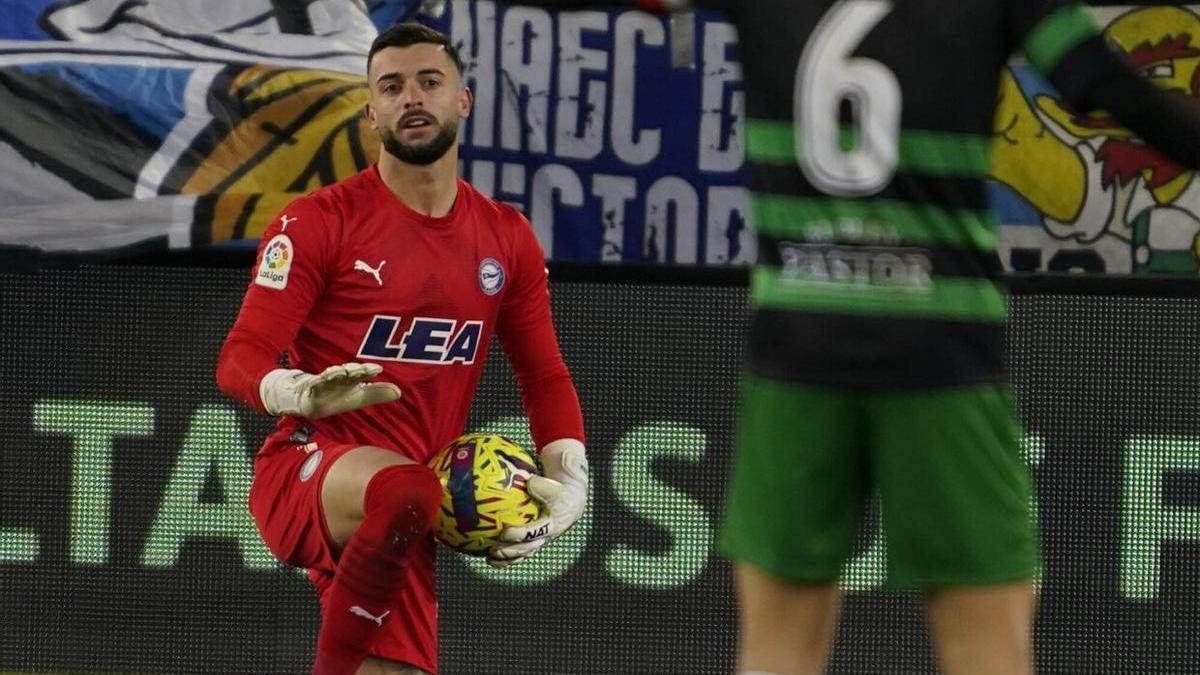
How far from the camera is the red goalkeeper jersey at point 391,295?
16.1 ft

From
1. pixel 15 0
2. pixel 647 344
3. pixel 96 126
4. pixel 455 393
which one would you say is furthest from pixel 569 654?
pixel 15 0

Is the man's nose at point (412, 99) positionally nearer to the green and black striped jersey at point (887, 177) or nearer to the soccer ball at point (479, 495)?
the soccer ball at point (479, 495)

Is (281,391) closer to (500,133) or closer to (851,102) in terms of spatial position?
(851,102)

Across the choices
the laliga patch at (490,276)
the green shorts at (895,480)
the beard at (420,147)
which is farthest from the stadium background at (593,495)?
the green shorts at (895,480)

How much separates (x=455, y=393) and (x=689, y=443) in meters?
1.41

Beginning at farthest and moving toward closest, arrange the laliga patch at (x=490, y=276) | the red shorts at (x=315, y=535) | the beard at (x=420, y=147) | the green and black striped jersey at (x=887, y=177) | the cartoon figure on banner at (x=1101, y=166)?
the cartoon figure on banner at (x=1101, y=166), the laliga patch at (x=490, y=276), the beard at (x=420, y=147), the red shorts at (x=315, y=535), the green and black striped jersey at (x=887, y=177)

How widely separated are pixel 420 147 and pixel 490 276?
35 cm

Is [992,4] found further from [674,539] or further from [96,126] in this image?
[96,126]

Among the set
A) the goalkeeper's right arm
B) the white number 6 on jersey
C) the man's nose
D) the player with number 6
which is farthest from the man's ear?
the white number 6 on jersey

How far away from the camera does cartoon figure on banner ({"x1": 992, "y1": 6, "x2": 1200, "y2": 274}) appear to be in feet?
20.8

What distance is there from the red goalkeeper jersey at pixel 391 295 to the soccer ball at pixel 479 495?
0.55ft

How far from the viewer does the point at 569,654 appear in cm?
632

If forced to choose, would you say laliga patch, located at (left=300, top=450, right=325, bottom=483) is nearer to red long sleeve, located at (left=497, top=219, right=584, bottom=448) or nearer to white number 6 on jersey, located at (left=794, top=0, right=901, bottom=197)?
red long sleeve, located at (left=497, top=219, right=584, bottom=448)

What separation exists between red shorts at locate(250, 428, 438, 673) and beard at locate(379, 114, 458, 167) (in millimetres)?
660
